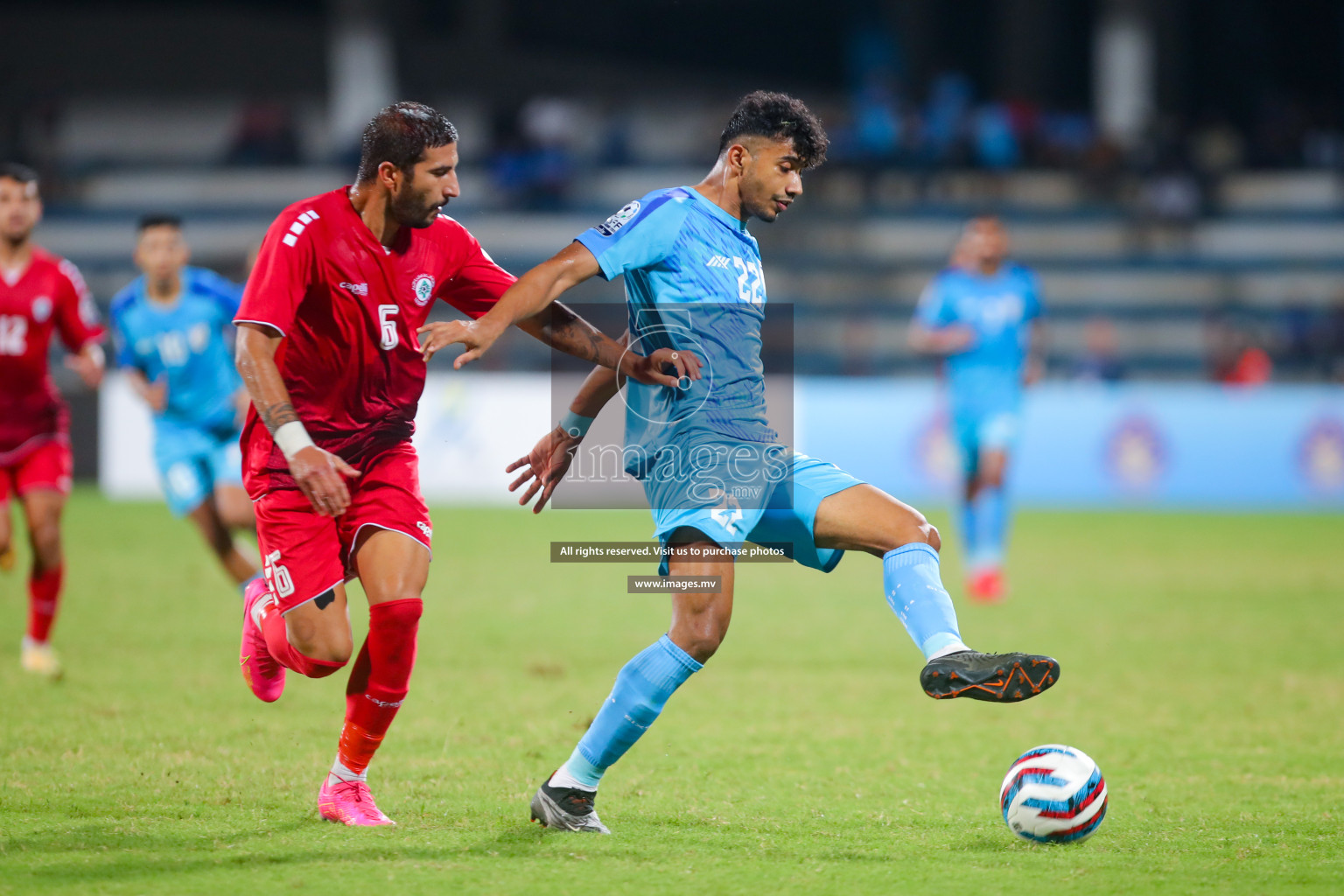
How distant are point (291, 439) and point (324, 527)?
51 cm

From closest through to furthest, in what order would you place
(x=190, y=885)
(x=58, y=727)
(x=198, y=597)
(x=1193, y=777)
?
(x=190, y=885), (x=1193, y=777), (x=58, y=727), (x=198, y=597)

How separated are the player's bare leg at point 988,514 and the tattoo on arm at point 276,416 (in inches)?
268

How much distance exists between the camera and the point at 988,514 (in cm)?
1003

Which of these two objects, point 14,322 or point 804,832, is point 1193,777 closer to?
point 804,832

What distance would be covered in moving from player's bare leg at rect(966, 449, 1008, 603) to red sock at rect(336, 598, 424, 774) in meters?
6.28

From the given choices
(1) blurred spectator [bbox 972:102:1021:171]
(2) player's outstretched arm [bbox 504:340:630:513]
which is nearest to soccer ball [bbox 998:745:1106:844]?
(2) player's outstretched arm [bbox 504:340:630:513]

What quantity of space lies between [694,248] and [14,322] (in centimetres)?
463

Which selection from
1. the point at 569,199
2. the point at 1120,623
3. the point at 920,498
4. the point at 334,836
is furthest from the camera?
the point at 569,199

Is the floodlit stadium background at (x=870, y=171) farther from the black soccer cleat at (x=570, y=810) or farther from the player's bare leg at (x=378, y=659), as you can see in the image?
the black soccer cleat at (x=570, y=810)

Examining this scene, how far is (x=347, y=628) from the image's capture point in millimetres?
4543

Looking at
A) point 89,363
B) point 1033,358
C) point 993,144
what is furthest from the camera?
point 993,144

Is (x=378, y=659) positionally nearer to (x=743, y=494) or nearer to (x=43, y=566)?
(x=743, y=494)

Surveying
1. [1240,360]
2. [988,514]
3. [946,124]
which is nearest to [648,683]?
[988,514]

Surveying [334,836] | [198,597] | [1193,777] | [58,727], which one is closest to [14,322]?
[58,727]
